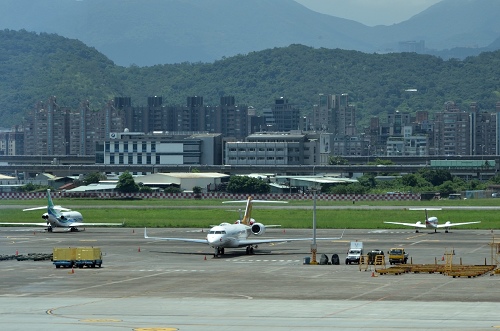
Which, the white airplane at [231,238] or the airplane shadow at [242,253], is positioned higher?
the white airplane at [231,238]

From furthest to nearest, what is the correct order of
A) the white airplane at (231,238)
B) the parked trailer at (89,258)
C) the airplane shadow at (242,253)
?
1. the airplane shadow at (242,253)
2. the white airplane at (231,238)
3. the parked trailer at (89,258)

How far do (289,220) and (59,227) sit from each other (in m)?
30.4

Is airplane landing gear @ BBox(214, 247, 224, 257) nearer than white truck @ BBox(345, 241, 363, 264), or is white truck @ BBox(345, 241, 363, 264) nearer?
white truck @ BBox(345, 241, 363, 264)

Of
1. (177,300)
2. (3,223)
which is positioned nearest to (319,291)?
(177,300)

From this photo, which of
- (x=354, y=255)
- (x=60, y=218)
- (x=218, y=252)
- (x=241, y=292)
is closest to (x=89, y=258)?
(x=218, y=252)

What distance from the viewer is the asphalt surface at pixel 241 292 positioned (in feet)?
184

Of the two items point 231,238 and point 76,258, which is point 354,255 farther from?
point 76,258

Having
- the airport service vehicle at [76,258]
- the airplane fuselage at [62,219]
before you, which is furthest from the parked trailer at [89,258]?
the airplane fuselage at [62,219]

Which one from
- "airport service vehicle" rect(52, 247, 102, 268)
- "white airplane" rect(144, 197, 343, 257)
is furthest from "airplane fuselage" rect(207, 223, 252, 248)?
"airport service vehicle" rect(52, 247, 102, 268)

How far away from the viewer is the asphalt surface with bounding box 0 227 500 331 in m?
56.1

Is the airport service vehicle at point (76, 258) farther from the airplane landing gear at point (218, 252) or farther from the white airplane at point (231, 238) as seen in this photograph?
the airplane landing gear at point (218, 252)

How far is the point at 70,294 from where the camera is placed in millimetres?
69750

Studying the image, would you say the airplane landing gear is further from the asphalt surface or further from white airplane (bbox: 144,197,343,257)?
the asphalt surface

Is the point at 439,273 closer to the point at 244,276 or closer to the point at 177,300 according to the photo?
the point at 244,276
